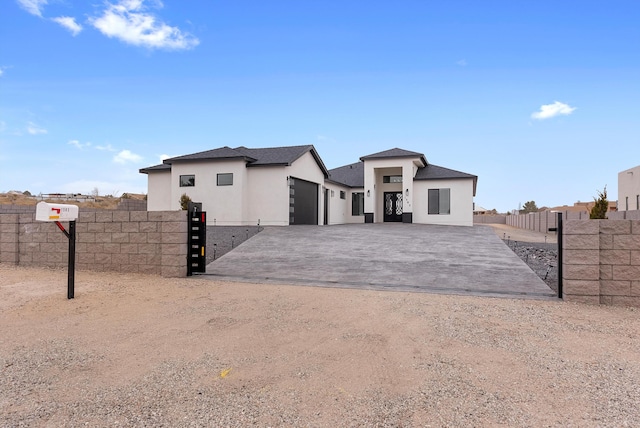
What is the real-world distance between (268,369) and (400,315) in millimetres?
2529

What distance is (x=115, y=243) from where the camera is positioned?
28.9ft

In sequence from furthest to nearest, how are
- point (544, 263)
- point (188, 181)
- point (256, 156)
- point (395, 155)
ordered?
point (395, 155) < point (256, 156) < point (188, 181) < point (544, 263)

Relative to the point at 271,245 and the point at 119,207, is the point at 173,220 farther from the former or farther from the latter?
the point at 119,207

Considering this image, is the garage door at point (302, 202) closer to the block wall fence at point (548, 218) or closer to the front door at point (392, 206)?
the front door at point (392, 206)

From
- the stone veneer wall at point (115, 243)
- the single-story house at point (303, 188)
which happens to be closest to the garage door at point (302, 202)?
the single-story house at point (303, 188)

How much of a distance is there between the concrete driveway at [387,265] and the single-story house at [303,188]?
5260mm

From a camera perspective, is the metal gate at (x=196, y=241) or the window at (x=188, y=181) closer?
the metal gate at (x=196, y=241)

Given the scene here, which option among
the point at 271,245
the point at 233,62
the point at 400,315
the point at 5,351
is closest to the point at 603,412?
the point at 400,315

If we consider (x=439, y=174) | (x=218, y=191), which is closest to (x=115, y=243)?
(x=218, y=191)

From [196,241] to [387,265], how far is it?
16.9 feet

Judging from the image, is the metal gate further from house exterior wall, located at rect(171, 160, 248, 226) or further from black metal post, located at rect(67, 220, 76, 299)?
house exterior wall, located at rect(171, 160, 248, 226)

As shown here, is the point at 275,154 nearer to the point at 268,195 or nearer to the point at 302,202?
the point at 268,195

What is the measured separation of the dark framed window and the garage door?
336 cm

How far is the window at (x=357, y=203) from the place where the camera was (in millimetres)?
27312
